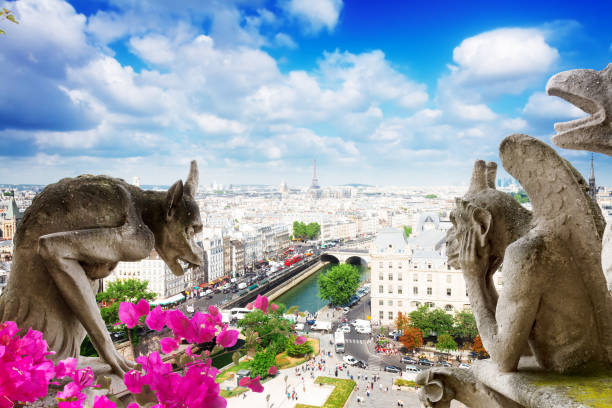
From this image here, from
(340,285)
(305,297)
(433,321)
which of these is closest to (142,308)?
(433,321)

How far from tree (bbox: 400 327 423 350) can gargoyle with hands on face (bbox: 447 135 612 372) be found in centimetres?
2029

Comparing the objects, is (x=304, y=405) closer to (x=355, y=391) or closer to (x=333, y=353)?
(x=355, y=391)

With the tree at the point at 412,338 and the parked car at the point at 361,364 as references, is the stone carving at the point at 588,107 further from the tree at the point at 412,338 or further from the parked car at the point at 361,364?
the tree at the point at 412,338

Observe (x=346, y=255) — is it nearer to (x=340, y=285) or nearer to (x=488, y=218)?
(x=340, y=285)

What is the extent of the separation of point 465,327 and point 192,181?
21629 mm

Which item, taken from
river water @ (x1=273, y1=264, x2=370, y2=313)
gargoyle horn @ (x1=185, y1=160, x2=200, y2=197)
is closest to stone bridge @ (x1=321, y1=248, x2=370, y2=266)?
river water @ (x1=273, y1=264, x2=370, y2=313)

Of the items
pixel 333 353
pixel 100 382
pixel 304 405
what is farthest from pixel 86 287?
pixel 333 353

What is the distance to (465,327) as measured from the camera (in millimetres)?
21500

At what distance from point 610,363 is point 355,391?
54.0 ft

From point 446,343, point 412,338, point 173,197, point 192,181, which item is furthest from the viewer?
point 412,338

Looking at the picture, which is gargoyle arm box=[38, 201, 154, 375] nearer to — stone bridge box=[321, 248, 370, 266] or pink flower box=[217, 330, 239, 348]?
pink flower box=[217, 330, 239, 348]

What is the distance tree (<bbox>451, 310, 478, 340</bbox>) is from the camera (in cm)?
2141

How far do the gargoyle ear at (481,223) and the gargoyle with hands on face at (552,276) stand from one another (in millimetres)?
122

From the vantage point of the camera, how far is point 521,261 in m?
1.54
